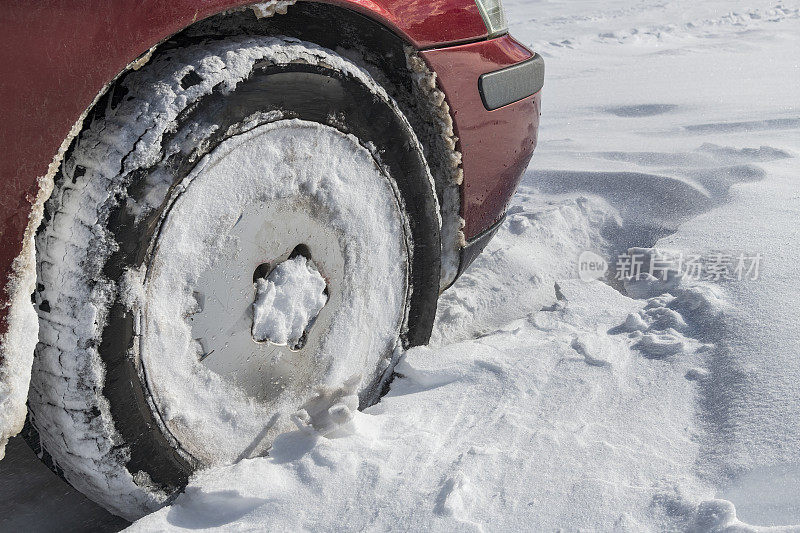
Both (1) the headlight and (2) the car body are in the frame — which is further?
(1) the headlight

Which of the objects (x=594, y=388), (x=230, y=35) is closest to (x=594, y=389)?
(x=594, y=388)

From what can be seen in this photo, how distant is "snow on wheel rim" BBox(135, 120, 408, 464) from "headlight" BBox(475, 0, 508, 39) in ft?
1.72

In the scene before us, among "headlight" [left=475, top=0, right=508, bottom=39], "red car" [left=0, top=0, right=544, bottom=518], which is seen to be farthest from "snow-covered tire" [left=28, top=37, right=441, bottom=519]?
"headlight" [left=475, top=0, right=508, bottom=39]

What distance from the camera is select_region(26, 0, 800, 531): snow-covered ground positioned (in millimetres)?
1278

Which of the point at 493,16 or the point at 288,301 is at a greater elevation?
the point at 493,16

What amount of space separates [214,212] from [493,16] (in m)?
0.97

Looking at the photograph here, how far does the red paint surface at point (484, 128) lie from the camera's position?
1.72 metres

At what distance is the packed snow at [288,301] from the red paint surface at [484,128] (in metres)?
0.54

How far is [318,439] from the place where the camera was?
4.70 ft

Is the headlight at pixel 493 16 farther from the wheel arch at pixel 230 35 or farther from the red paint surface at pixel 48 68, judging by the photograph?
the red paint surface at pixel 48 68

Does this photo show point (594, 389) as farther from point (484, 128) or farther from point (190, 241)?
point (190, 241)

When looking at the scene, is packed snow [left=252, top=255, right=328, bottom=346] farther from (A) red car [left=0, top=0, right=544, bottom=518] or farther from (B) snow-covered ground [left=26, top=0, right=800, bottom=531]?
(B) snow-covered ground [left=26, top=0, right=800, bottom=531]

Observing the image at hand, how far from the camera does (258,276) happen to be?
140 centimetres

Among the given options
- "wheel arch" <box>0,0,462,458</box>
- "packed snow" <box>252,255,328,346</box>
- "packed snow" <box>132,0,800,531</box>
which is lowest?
"packed snow" <box>132,0,800,531</box>
